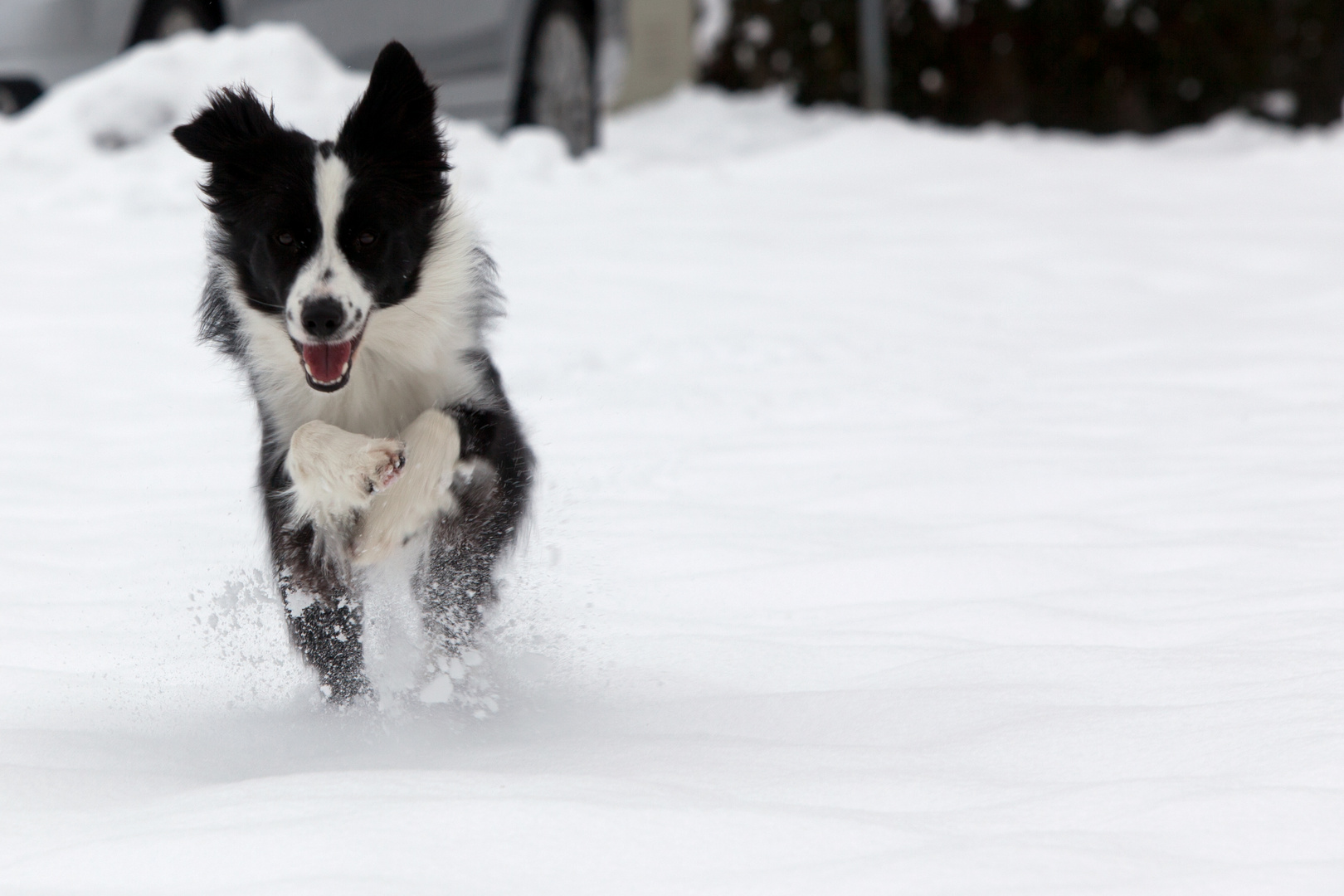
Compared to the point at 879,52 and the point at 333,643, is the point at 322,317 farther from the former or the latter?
the point at 879,52

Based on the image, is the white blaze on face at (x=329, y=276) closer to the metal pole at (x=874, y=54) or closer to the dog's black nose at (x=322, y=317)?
the dog's black nose at (x=322, y=317)

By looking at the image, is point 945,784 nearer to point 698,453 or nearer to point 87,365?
point 698,453

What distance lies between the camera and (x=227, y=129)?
324 cm

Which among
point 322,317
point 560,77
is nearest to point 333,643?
point 322,317

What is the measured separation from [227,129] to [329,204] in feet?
1.25

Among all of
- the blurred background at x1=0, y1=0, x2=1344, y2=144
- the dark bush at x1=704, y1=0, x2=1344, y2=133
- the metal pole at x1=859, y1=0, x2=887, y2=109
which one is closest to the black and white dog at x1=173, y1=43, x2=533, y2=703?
the blurred background at x1=0, y1=0, x2=1344, y2=144

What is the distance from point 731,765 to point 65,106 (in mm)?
6037

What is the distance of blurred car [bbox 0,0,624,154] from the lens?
7.16 metres

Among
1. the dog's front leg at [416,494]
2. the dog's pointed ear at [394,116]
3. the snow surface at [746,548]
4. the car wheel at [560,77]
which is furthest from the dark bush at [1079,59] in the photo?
the dog's front leg at [416,494]

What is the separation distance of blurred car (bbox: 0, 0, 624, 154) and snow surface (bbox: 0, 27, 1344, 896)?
0.25m

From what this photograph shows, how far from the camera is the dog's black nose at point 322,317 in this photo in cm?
294

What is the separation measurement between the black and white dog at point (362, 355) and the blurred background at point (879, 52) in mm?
4952

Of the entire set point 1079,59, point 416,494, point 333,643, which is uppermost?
point 416,494

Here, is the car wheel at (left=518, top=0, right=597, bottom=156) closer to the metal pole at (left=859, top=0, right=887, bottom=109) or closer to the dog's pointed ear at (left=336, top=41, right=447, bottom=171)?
the metal pole at (left=859, top=0, right=887, bottom=109)
